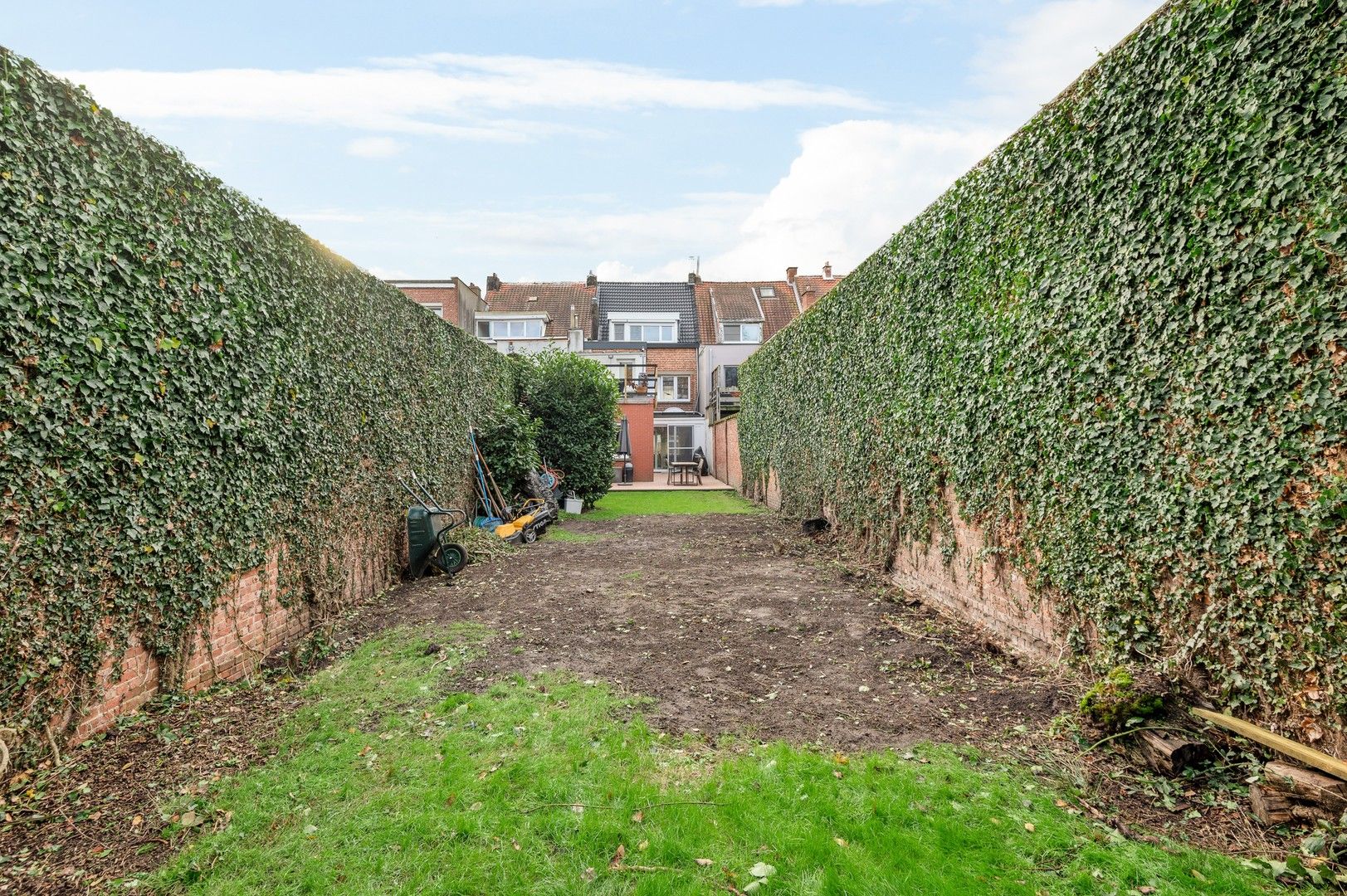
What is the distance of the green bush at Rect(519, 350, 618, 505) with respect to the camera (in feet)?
44.5

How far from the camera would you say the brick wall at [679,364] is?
33.0 metres

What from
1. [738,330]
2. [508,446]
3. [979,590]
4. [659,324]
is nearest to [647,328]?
[659,324]

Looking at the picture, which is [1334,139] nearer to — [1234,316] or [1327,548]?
[1234,316]

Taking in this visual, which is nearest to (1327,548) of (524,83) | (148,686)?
(148,686)

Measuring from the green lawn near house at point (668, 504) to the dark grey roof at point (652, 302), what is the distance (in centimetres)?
1667

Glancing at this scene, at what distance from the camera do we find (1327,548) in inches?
90.7

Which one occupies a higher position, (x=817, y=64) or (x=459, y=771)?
(x=817, y=64)

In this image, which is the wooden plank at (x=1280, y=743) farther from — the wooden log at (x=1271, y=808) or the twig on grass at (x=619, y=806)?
the twig on grass at (x=619, y=806)

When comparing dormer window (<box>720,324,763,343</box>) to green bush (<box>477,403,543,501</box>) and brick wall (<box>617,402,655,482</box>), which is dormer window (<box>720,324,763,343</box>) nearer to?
brick wall (<box>617,402,655,482</box>)

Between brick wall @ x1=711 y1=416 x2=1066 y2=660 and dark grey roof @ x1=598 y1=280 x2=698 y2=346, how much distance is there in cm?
2813

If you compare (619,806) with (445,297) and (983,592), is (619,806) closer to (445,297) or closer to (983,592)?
(983,592)

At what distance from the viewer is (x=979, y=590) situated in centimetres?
501

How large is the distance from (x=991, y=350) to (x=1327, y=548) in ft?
8.24

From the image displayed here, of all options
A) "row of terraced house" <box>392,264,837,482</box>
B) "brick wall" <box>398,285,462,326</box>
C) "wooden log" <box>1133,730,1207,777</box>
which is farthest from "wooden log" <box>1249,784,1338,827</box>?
"brick wall" <box>398,285,462,326</box>
